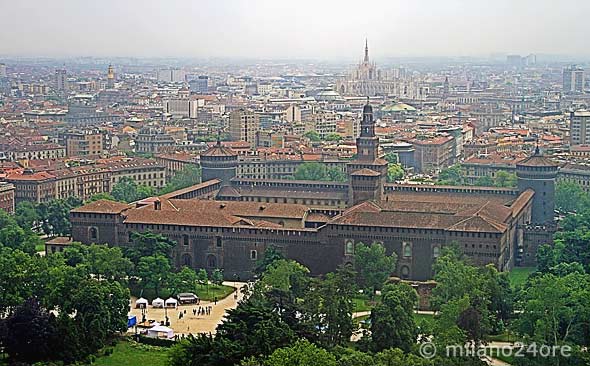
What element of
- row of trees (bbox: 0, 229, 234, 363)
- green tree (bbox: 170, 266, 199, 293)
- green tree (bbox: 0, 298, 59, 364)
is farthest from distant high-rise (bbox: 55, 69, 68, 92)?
green tree (bbox: 0, 298, 59, 364)

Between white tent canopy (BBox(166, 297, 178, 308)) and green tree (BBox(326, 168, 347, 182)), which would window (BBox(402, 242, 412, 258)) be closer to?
white tent canopy (BBox(166, 297, 178, 308))

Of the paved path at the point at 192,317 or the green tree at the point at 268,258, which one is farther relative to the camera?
the green tree at the point at 268,258

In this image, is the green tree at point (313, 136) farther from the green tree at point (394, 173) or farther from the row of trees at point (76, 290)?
the row of trees at point (76, 290)

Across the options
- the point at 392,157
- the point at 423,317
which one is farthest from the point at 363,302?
the point at 392,157

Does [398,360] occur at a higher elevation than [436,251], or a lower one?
higher

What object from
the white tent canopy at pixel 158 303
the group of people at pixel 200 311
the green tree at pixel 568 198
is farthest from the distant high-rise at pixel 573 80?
the white tent canopy at pixel 158 303

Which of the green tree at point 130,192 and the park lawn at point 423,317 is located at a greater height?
the green tree at point 130,192

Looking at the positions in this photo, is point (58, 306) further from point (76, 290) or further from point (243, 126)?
point (243, 126)
